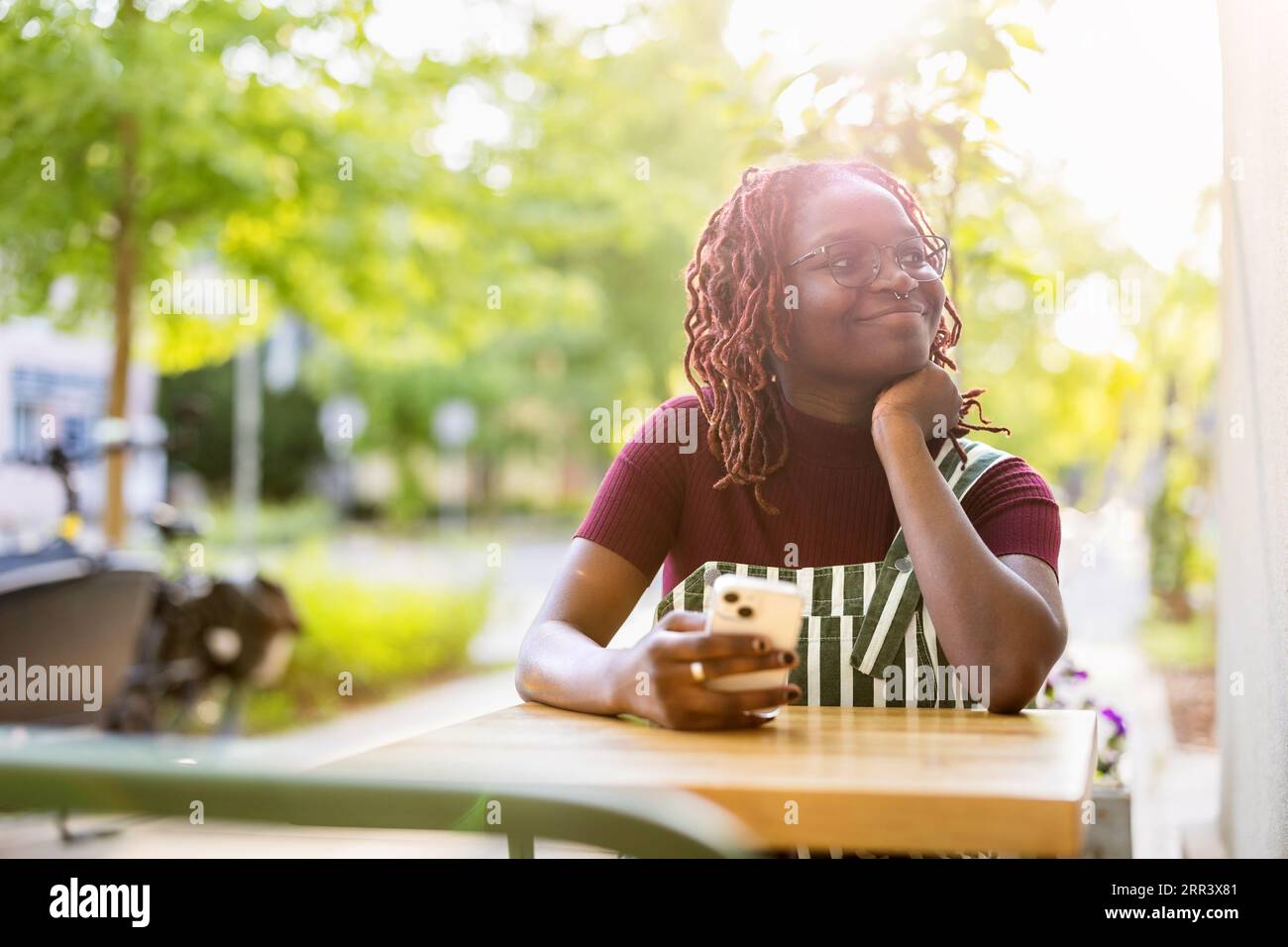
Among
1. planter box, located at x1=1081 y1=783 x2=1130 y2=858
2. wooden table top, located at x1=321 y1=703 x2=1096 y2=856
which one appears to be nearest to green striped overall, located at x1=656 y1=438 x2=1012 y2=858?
wooden table top, located at x1=321 y1=703 x2=1096 y2=856

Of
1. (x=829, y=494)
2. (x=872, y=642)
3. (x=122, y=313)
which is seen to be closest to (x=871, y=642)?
(x=872, y=642)

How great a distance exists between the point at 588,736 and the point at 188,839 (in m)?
0.75

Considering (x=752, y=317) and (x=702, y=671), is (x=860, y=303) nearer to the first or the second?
(x=752, y=317)

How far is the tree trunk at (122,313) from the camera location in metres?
6.59

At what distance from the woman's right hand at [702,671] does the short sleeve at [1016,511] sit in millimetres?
577

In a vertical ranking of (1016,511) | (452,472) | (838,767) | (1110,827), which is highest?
(452,472)

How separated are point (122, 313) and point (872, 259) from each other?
589 cm

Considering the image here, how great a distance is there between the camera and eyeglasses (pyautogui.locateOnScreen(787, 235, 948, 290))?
2.00 m

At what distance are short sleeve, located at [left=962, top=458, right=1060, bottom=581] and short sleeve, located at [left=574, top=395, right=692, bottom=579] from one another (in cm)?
49

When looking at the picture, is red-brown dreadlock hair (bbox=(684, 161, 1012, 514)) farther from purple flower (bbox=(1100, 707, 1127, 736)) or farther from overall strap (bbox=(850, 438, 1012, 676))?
purple flower (bbox=(1100, 707, 1127, 736))

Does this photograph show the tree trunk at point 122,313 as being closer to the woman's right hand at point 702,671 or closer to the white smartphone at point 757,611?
the woman's right hand at point 702,671

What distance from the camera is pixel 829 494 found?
6.91 ft
